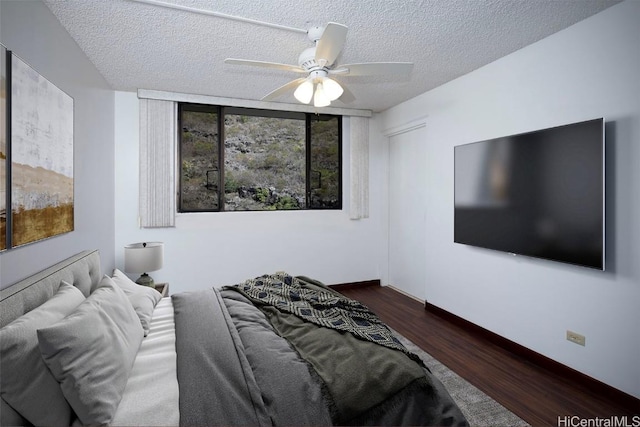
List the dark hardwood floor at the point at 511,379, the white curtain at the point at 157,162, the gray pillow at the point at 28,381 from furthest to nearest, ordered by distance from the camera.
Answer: the white curtain at the point at 157,162, the dark hardwood floor at the point at 511,379, the gray pillow at the point at 28,381

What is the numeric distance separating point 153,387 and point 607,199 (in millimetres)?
2861

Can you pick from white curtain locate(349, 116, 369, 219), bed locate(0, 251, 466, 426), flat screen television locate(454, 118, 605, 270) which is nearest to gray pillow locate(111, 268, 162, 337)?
bed locate(0, 251, 466, 426)

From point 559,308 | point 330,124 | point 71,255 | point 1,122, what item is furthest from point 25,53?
point 559,308

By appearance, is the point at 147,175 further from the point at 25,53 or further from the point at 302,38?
the point at 302,38

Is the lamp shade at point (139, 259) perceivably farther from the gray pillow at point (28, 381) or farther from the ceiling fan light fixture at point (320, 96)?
the ceiling fan light fixture at point (320, 96)

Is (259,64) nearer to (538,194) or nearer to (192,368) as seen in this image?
(192,368)

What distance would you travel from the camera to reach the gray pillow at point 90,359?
46.4 inches

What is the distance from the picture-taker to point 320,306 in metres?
2.21

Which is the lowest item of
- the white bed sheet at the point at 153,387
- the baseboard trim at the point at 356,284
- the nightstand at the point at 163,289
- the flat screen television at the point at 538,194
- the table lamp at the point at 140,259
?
the baseboard trim at the point at 356,284

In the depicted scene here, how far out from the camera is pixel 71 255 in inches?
92.5

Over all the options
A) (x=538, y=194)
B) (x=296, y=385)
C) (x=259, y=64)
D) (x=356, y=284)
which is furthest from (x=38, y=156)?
(x=356, y=284)

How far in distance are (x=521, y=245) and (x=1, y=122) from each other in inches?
134

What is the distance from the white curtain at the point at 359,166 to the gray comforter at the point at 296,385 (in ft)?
10.1

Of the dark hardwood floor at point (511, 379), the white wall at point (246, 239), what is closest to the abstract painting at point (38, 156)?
the white wall at point (246, 239)
